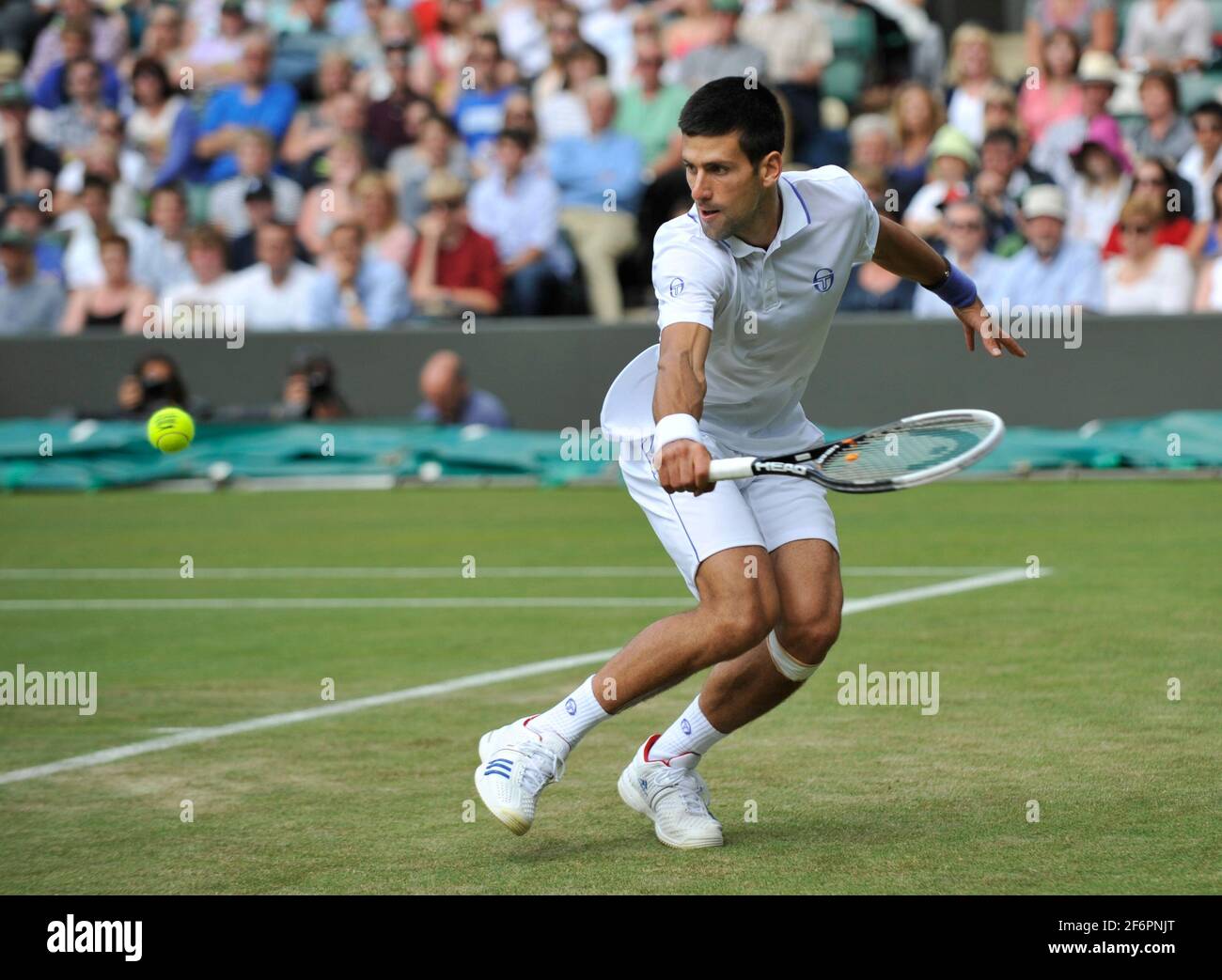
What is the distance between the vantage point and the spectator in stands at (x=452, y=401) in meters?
16.7

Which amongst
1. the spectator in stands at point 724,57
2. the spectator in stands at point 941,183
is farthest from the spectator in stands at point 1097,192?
the spectator in stands at point 724,57

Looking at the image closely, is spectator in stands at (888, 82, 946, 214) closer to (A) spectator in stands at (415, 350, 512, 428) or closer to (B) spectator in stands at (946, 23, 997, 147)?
(B) spectator in stands at (946, 23, 997, 147)

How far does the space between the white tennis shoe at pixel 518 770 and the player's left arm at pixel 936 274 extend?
5.84 feet

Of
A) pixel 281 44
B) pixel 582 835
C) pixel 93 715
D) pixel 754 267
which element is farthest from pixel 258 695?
pixel 281 44

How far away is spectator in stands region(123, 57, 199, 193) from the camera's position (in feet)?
70.4

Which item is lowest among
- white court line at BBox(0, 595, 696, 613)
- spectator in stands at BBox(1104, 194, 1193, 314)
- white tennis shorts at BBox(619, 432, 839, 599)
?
white court line at BBox(0, 595, 696, 613)

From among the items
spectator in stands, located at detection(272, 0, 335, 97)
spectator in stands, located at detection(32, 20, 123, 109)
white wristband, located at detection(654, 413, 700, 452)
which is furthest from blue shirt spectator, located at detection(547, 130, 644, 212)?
white wristband, located at detection(654, 413, 700, 452)

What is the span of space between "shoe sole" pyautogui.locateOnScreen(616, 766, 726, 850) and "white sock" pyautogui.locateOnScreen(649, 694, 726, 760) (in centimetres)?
10

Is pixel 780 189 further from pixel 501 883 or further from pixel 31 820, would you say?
pixel 31 820

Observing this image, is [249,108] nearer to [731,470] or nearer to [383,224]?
[383,224]

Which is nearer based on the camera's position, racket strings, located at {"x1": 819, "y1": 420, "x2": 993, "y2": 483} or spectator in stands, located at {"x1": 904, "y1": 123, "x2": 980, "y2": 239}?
racket strings, located at {"x1": 819, "y1": 420, "x2": 993, "y2": 483}

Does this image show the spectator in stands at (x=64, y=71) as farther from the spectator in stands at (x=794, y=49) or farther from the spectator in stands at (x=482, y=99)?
the spectator in stands at (x=794, y=49)

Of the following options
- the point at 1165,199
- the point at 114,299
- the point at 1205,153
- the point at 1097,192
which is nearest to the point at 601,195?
the point at 1097,192

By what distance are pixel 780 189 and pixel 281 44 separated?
1794 centimetres
